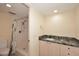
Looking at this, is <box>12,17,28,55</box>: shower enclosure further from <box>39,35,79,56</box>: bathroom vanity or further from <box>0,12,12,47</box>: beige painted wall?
<box>39,35,79,56</box>: bathroom vanity

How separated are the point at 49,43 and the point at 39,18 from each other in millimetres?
432

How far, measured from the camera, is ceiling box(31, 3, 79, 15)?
135 cm

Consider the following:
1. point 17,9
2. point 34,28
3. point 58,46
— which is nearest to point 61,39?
point 58,46

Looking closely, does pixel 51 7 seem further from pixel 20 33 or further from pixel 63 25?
pixel 20 33

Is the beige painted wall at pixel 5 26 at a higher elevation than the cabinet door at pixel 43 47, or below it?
higher

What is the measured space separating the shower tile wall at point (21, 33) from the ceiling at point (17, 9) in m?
0.10

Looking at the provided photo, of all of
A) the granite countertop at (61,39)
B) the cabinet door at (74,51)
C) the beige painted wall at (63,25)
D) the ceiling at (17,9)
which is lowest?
the cabinet door at (74,51)

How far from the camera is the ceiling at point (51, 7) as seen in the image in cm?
135

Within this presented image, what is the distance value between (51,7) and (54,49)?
65cm

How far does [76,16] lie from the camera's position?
1395 millimetres

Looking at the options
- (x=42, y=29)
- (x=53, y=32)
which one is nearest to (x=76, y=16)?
(x=53, y=32)

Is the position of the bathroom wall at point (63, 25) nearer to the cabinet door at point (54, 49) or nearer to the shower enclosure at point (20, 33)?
the cabinet door at point (54, 49)

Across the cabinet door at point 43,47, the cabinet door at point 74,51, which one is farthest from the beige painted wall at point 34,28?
the cabinet door at point 74,51

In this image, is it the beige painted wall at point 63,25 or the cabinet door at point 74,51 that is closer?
the cabinet door at point 74,51
